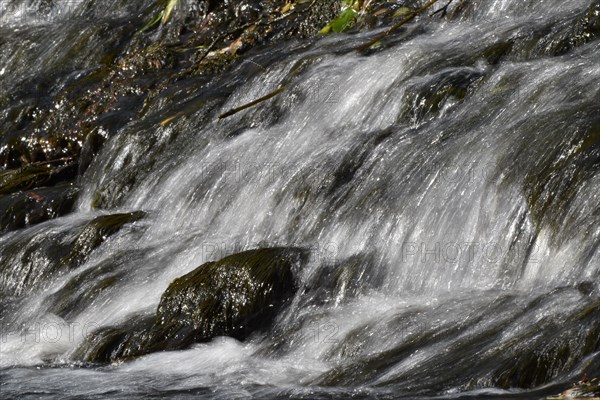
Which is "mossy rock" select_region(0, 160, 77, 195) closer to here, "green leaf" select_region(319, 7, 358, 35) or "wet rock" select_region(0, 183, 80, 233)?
"wet rock" select_region(0, 183, 80, 233)

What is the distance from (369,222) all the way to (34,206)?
12.0 ft

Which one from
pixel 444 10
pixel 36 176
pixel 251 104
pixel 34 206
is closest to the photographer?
pixel 251 104

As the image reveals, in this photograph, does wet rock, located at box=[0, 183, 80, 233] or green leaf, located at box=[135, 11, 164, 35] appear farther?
green leaf, located at box=[135, 11, 164, 35]

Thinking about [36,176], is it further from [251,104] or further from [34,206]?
[251,104]

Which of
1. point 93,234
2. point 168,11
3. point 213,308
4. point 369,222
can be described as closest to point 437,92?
point 369,222

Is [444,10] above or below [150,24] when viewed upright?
below

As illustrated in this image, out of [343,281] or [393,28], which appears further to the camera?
[393,28]

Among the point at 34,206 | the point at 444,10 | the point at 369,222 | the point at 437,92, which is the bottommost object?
the point at 369,222

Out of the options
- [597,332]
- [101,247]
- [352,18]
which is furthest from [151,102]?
[597,332]

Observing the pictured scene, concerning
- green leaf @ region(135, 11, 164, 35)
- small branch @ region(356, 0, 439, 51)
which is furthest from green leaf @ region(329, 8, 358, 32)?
green leaf @ region(135, 11, 164, 35)

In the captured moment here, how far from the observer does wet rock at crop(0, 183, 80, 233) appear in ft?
30.9

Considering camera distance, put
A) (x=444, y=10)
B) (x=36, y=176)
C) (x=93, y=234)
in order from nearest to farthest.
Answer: (x=93, y=234)
(x=444, y=10)
(x=36, y=176)

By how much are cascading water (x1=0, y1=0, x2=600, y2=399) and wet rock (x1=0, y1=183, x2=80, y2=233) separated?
153 mm

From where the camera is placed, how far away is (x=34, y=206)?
31.3ft
